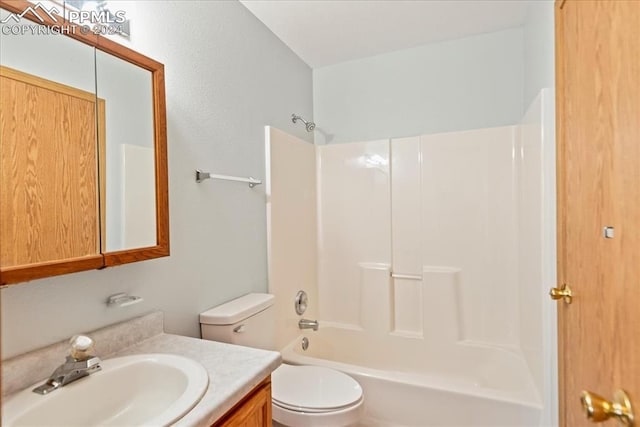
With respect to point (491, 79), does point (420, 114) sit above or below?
below

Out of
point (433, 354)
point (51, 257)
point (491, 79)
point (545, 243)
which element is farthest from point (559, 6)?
point (433, 354)

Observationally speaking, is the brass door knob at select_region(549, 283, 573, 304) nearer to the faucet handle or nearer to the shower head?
the faucet handle

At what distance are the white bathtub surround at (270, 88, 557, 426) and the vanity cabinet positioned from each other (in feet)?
2.96

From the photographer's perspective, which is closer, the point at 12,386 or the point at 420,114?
the point at 12,386

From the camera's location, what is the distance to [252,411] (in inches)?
41.8

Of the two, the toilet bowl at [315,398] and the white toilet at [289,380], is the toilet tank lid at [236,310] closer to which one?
the white toilet at [289,380]

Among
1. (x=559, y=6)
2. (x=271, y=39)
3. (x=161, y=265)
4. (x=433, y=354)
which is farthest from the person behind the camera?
(x=433, y=354)

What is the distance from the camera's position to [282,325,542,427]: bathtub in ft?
5.51

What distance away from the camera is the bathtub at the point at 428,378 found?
5.51 ft

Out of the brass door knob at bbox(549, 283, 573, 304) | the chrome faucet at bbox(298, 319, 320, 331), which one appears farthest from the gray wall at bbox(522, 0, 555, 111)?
the chrome faucet at bbox(298, 319, 320, 331)

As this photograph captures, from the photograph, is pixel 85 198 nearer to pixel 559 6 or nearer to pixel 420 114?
pixel 559 6

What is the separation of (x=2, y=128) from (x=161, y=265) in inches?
27.0

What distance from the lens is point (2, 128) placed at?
2.99ft

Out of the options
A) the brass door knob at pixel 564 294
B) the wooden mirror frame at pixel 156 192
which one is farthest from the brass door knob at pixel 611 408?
the wooden mirror frame at pixel 156 192
